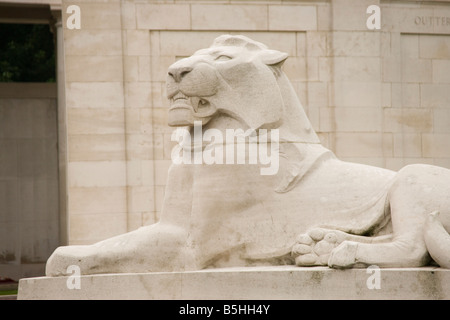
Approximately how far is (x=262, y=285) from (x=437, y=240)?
4.61 ft

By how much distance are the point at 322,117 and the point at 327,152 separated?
24.8 ft

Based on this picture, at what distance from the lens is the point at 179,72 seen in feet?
29.0

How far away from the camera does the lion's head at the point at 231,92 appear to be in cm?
881

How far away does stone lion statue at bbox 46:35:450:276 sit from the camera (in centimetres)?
836

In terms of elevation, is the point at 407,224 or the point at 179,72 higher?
the point at 179,72

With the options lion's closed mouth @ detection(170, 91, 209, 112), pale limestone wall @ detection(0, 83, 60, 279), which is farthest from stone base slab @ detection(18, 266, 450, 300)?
pale limestone wall @ detection(0, 83, 60, 279)

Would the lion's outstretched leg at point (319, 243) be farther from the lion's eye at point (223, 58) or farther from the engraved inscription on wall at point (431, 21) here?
the engraved inscription on wall at point (431, 21)

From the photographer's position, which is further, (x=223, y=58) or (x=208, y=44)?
(x=208, y=44)

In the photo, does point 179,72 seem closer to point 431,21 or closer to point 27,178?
point 431,21

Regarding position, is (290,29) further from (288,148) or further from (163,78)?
(288,148)

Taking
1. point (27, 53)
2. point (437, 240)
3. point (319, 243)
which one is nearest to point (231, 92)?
point (319, 243)

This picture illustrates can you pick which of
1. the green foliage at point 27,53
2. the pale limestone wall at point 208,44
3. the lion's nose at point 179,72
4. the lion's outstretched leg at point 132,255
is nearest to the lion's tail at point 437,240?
the lion's outstretched leg at point 132,255

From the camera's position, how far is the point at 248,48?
9.19m
